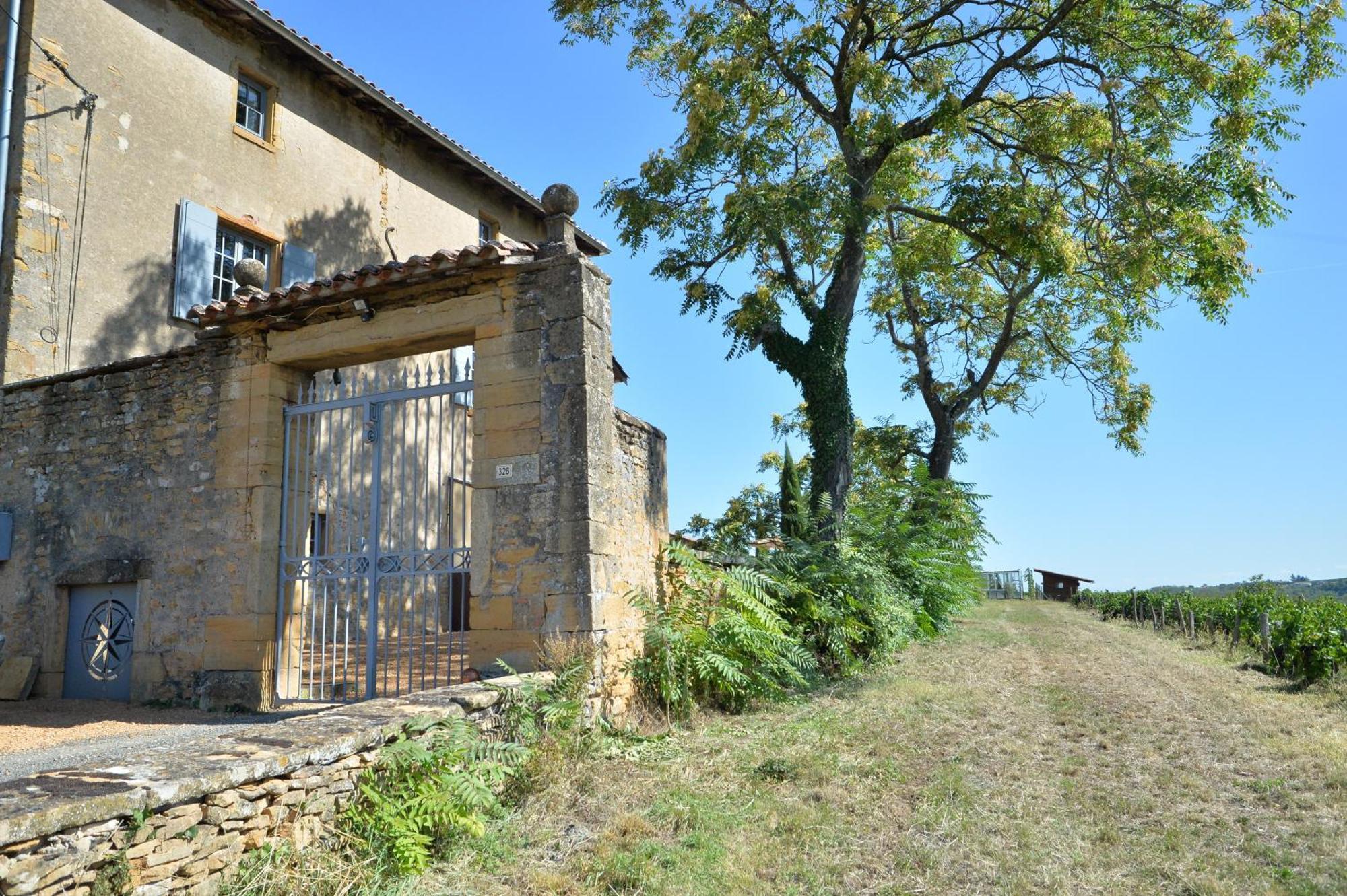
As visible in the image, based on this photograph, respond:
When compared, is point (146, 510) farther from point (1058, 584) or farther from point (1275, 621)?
point (1058, 584)

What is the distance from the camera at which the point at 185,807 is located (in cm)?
310

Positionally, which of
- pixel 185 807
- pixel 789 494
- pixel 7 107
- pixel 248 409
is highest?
pixel 7 107

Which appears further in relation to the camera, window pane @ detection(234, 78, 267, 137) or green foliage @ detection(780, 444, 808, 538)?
green foliage @ detection(780, 444, 808, 538)

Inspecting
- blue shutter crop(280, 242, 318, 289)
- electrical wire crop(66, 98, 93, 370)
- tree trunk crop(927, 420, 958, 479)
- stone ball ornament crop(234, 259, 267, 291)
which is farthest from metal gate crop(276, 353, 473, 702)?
tree trunk crop(927, 420, 958, 479)

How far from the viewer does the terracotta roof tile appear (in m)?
6.54

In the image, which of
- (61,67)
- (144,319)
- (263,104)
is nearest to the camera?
(61,67)

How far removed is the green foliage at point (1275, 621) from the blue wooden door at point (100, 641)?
1165 centimetres

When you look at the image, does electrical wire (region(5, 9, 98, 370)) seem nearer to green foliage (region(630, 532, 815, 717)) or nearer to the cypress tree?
green foliage (region(630, 532, 815, 717))

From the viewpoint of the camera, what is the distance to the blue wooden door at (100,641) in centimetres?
812

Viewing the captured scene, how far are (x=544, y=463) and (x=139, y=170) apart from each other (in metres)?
7.51

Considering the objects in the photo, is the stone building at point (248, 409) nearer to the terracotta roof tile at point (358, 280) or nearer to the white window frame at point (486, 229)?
the terracotta roof tile at point (358, 280)

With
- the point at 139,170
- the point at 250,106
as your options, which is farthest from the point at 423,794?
the point at 250,106

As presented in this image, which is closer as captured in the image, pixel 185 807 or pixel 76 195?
pixel 185 807

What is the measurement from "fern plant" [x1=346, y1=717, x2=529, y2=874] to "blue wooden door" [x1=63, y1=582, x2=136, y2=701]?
17.8 ft
